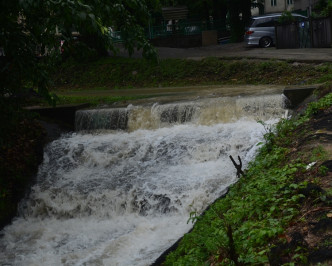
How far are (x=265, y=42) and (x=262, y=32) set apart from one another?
0.51 meters

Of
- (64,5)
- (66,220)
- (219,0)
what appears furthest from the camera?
(219,0)

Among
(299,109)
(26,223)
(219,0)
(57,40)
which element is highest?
(219,0)

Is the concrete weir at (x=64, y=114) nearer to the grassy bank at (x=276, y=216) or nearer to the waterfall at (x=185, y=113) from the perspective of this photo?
the waterfall at (x=185, y=113)

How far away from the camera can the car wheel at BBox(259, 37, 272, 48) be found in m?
25.4

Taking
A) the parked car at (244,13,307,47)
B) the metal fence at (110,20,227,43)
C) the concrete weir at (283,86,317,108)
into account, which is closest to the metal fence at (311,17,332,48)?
the parked car at (244,13,307,47)

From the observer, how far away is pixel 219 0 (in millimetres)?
34500

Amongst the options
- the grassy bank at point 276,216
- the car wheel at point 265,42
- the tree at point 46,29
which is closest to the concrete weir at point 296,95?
the grassy bank at point 276,216

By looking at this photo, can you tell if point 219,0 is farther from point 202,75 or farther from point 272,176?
point 272,176

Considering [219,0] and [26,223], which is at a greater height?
[219,0]

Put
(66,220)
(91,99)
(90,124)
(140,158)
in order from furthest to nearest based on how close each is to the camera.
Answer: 1. (91,99)
2. (90,124)
3. (140,158)
4. (66,220)

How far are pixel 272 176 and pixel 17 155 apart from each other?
23.5 ft

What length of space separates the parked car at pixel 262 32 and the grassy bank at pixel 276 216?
57.9ft

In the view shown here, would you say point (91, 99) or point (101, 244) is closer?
point (101, 244)

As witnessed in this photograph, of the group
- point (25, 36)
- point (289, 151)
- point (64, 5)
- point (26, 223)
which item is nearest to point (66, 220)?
point (26, 223)
